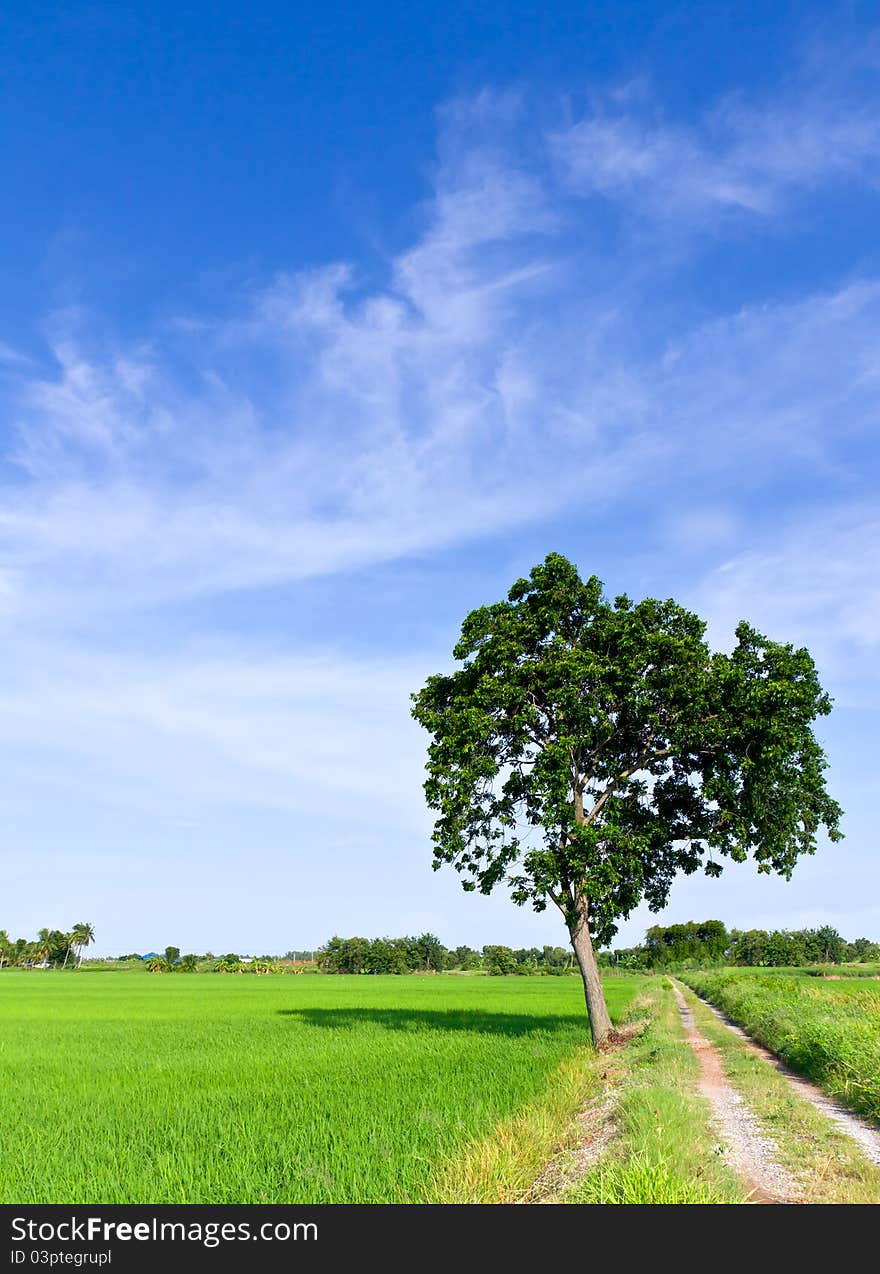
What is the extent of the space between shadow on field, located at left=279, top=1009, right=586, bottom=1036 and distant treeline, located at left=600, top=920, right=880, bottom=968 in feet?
411

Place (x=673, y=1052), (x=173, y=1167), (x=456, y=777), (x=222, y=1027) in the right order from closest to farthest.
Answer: (x=173, y=1167) < (x=673, y=1052) < (x=456, y=777) < (x=222, y=1027)

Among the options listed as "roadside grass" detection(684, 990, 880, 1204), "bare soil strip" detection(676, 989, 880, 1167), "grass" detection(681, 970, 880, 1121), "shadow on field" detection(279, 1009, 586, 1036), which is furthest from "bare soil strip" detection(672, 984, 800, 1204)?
"shadow on field" detection(279, 1009, 586, 1036)

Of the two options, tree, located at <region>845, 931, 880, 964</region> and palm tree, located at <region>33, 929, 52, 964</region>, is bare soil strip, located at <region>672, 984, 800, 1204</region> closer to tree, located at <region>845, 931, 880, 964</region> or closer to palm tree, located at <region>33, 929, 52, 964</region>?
tree, located at <region>845, 931, 880, 964</region>

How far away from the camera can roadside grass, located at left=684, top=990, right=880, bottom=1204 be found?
8211 mm

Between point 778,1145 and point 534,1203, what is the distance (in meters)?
4.63

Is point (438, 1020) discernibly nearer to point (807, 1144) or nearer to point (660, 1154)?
point (807, 1144)

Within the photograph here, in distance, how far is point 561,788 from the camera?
23.1 metres

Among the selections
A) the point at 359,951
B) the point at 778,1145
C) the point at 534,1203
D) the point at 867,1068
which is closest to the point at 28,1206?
the point at 534,1203

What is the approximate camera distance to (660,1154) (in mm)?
7605

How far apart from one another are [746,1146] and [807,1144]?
0.79m

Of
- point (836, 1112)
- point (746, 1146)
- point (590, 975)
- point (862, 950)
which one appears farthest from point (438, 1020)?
point (862, 950)

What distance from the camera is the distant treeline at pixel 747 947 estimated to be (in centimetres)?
15825

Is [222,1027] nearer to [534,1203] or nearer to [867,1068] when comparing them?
[867,1068]

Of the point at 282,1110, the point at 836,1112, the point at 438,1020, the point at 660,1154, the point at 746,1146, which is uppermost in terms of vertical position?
the point at 660,1154
